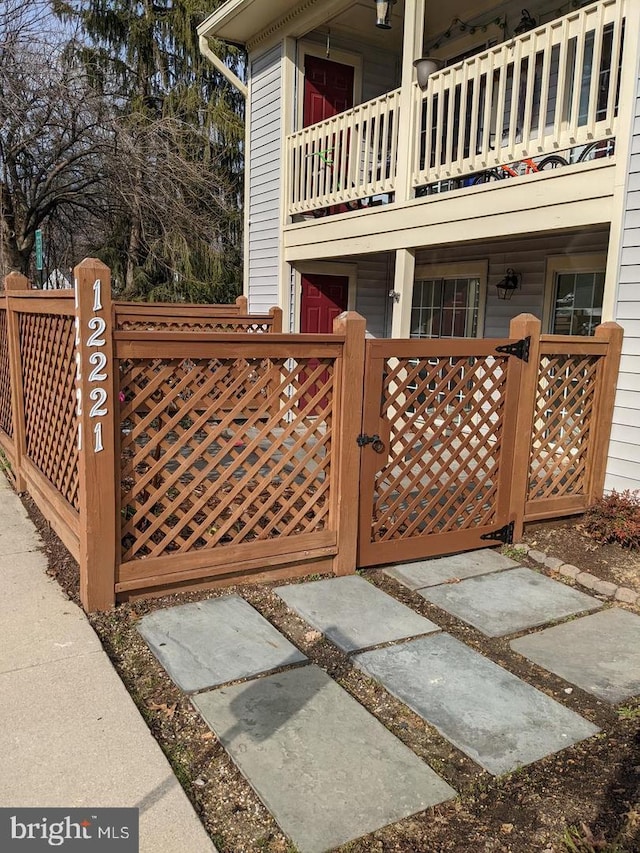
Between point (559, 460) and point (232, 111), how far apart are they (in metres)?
12.7

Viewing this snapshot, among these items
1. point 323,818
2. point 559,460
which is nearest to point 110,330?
point 323,818

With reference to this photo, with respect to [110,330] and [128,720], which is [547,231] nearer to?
[110,330]

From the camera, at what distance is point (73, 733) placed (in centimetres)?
246

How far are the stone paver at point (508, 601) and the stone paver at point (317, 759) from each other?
1.08 meters

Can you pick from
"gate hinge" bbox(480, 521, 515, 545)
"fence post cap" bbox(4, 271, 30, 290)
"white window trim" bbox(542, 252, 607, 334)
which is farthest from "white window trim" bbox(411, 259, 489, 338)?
"fence post cap" bbox(4, 271, 30, 290)

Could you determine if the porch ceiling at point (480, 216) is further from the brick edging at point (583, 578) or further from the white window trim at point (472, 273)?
the brick edging at point (583, 578)

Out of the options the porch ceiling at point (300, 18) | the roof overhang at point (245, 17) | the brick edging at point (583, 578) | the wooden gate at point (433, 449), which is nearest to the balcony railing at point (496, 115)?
the porch ceiling at point (300, 18)

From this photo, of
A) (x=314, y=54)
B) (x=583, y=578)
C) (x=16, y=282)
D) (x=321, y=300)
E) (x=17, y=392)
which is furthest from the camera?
(x=321, y=300)

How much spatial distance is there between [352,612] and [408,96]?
17.7 feet

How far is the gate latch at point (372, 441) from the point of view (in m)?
3.99

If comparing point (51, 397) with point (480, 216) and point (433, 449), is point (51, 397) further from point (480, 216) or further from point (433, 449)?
point (480, 216)

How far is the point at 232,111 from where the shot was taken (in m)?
14.7

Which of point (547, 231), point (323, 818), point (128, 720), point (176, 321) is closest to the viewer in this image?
point (323, 818)
